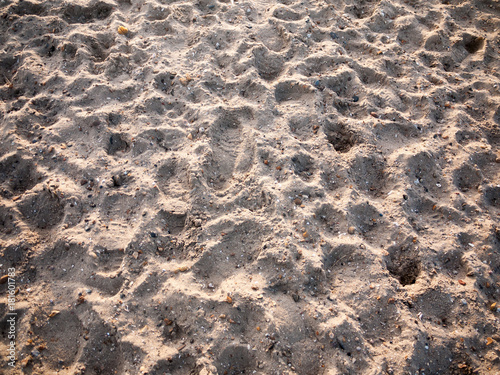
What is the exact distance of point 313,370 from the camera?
173cm

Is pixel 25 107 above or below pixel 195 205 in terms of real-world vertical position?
above

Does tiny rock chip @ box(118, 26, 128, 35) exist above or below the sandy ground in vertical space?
above

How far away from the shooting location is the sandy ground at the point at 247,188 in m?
1.80

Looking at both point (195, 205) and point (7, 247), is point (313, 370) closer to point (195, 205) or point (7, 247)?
point (195, 205)

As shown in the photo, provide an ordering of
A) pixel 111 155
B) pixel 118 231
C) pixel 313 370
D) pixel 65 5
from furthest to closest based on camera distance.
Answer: pixel 65 5, pixel 111 155, pixel 118 231, pixel 313 370

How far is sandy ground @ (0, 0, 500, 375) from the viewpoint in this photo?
1805 millimetres

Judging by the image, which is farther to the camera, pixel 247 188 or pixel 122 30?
pixel 122 30

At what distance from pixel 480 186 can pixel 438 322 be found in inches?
43.1

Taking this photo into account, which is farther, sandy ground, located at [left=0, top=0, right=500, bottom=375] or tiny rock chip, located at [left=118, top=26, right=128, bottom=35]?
tiny rock chip, located at [left=118, top=26, right=128, bottom=35]

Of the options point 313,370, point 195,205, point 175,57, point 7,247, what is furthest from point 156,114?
point 313,370

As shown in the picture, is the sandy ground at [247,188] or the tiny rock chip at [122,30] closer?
the sandy ground at [247,188]

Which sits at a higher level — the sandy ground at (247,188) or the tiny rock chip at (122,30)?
the tiny rock chip at (122,30)

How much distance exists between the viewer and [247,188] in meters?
2.24

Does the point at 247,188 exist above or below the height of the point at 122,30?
below
